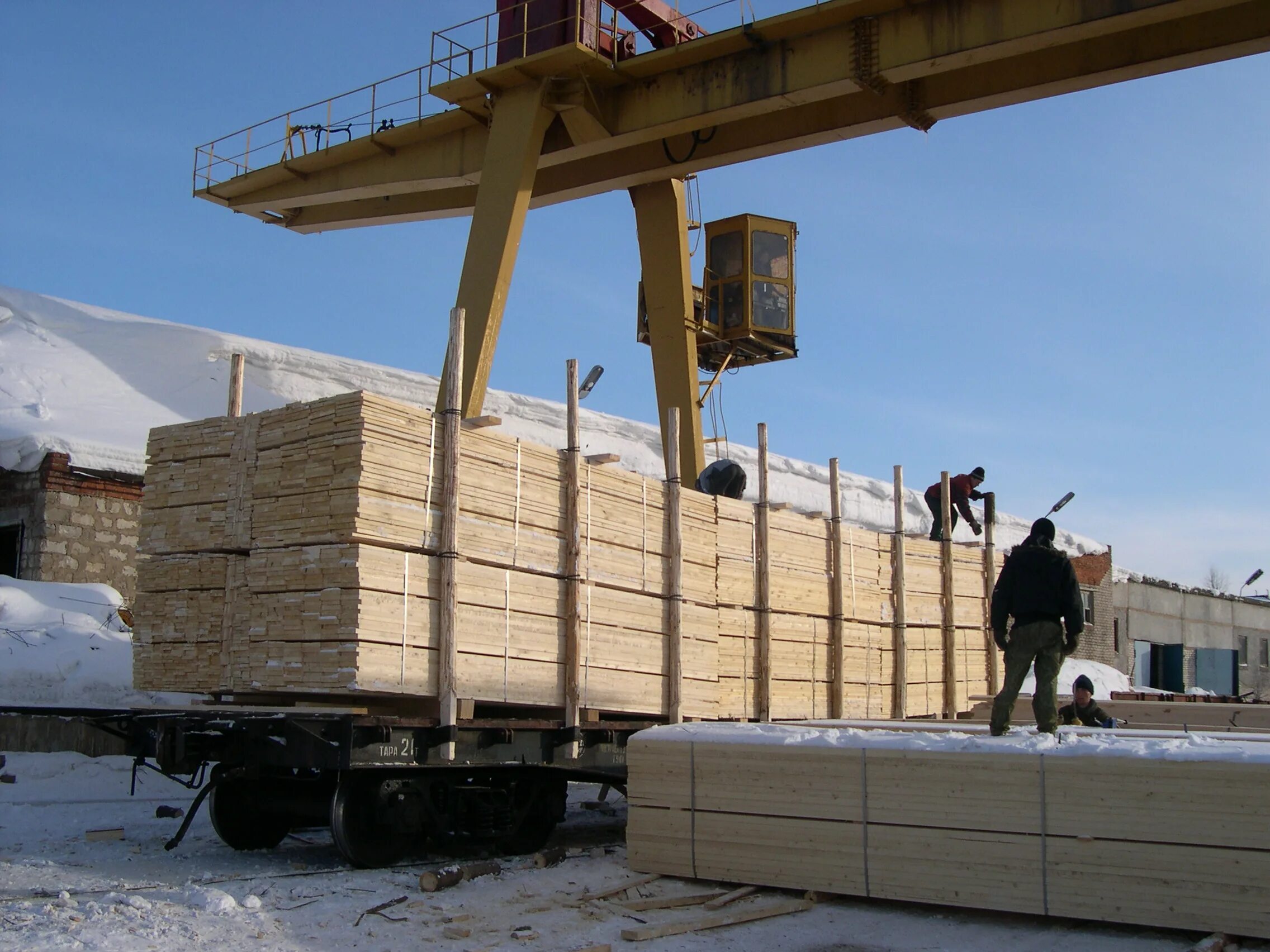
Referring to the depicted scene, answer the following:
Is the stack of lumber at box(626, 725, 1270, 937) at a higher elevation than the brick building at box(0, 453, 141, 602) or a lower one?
lower

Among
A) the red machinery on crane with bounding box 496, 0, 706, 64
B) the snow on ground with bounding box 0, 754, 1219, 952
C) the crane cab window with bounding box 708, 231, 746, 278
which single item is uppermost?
the red machinery on crane with bounding box 496, 0, 706, 64

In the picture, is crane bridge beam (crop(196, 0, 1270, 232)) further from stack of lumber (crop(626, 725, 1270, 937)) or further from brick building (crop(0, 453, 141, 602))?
stack of lumber (crop(626, 725, 1270, 937))

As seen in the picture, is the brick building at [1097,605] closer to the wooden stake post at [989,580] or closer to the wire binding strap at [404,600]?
the wooden stake post at [989,580]

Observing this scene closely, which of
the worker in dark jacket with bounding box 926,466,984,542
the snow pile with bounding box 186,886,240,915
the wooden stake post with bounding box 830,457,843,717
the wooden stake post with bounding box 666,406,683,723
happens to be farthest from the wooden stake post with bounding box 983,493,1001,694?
the snow pile with bounding box 186,886,240,915

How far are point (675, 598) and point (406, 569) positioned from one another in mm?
3137

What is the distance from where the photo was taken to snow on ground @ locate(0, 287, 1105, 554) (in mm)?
18734

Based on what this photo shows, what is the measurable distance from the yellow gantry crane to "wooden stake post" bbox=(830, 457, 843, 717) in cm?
341

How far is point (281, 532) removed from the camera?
8617 mm

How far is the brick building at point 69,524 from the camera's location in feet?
55.5

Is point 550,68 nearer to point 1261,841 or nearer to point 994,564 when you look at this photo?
point 994,564

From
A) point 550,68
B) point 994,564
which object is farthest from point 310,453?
point 994,564

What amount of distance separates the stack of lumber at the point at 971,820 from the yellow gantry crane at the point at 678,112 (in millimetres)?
6330

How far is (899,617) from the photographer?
14.1m

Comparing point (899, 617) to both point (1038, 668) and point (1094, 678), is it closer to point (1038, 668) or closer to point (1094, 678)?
point (1038, 668)
